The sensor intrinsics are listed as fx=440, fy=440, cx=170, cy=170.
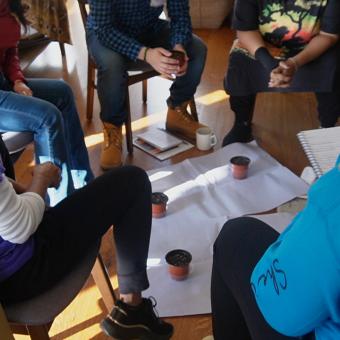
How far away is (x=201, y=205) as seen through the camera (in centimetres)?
187

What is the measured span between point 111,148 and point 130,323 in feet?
3.48

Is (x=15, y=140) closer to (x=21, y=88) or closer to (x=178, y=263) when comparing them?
(x=21, y=88)

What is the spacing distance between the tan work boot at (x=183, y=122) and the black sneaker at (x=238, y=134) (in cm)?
18

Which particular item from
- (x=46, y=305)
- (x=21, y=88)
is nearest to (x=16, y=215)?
(x=46, y=305)

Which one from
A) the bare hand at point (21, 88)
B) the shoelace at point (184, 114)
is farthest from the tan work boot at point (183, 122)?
the bare hand at point (21, 88)

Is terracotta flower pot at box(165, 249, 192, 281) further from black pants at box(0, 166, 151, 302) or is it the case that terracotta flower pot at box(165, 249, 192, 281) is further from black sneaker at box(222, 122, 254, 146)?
black sneaker at box(222, 122, 254, 146)

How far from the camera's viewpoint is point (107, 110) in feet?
6.78

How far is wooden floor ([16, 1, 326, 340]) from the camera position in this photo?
1.40 m

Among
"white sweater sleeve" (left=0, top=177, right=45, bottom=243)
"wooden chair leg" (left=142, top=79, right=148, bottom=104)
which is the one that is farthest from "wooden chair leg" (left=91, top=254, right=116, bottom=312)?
"wooden chair leg" (left=142, top=79, right=148, bottom=104)

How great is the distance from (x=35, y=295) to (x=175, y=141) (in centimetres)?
143

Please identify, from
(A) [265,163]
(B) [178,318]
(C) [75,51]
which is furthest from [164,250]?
(C) [75,51]

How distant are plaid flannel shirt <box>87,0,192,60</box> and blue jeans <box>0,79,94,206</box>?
1.17ft

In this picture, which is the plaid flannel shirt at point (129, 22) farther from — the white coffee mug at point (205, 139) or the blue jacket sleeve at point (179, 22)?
the white coffee mug at point (205, 139)

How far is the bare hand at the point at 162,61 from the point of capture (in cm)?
195
